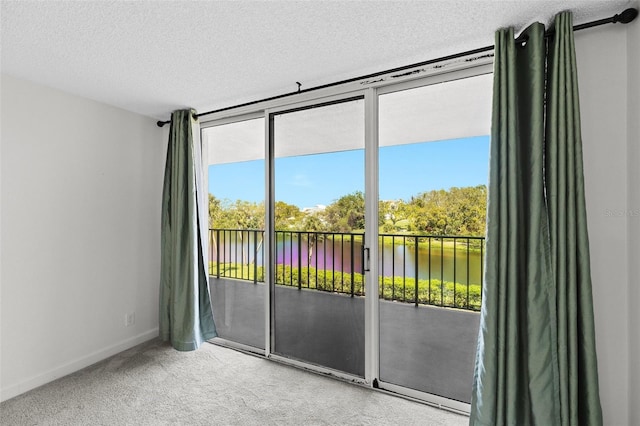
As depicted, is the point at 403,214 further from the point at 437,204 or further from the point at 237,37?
the point at 237,37

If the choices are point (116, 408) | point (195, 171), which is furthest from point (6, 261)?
point (195, 171)

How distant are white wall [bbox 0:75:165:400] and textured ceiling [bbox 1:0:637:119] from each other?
1.30 ft

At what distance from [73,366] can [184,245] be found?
1281 millimetres

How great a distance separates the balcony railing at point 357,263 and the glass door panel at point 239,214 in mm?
33

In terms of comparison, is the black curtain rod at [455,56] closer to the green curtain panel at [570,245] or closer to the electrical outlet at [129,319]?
the green curtain panel at [570,245]

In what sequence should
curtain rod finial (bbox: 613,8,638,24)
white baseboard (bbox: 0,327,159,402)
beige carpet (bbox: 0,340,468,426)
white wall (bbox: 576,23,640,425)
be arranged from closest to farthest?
curtain rod finial (bbox: 613,8,638,24)
white wall (bbox: 576,23,640,425)
beige carpet (bbox: 0,340,468,426)
white baseboard (bbox: 0,327,159,402)

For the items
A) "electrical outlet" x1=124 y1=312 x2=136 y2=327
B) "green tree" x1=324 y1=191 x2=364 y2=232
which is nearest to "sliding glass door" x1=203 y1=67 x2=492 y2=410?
"green tree" x1=324 y1=191 x2=364 y2=232

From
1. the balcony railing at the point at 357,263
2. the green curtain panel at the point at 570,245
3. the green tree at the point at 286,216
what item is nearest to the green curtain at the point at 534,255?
the green curtain panel at the point at 570,245

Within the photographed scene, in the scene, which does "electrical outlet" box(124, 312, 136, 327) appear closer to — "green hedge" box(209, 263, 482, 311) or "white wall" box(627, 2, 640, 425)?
"green hedge" box(209, 263, 482, 311)

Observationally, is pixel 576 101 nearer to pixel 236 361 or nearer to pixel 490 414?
pixel 490 414

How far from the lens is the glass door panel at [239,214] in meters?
2.96

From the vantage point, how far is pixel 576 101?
155 centimetres

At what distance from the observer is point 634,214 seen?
1.55 m

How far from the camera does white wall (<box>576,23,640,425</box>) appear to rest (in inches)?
63.0
